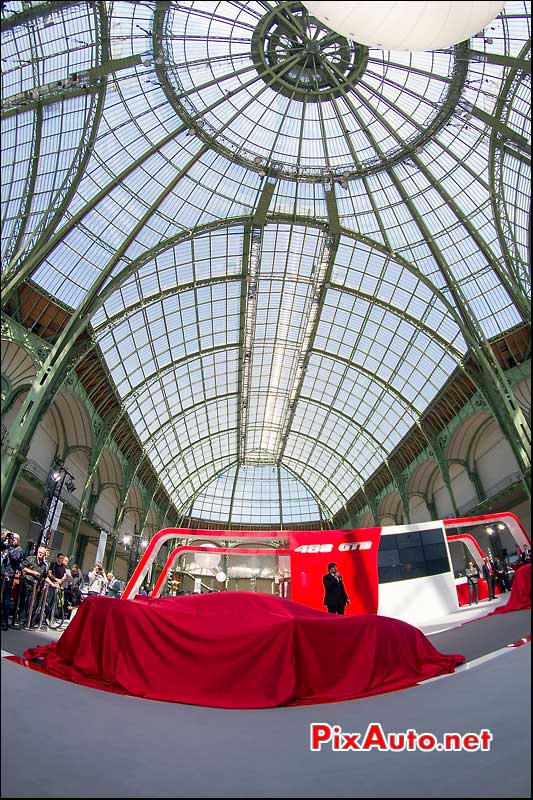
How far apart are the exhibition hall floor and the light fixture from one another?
A: 1032cm

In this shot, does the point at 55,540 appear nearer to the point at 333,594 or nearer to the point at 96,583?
the point at 96,583

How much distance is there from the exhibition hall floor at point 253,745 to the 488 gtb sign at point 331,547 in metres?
14.5

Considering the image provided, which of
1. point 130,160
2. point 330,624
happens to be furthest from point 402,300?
point 330,624

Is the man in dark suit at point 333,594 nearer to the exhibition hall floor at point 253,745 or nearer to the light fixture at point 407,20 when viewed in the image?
the exhibition hall floor at point 253,745

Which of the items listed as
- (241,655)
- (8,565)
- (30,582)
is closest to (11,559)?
(8,565)

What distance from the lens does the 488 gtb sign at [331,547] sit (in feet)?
75.8

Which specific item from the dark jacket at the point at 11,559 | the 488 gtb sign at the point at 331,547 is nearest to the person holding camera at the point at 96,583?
the 488 gtb sign at the point at 331,547

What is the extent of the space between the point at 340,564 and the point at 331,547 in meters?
0.88

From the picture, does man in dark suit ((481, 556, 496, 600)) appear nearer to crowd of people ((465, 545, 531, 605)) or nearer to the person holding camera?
crowd of people ((465, 545, 531, 605))

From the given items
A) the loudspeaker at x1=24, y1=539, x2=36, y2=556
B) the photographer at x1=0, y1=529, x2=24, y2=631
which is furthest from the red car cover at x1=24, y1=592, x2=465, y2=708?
the loudspeaker at x1=24, y1=539, x2=36, y2=556

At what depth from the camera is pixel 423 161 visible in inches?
1168

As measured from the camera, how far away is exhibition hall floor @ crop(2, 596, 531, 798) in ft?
16.5

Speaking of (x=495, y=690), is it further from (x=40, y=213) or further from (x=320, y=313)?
(x=320, y=313)

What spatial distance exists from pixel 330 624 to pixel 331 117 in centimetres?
2923
